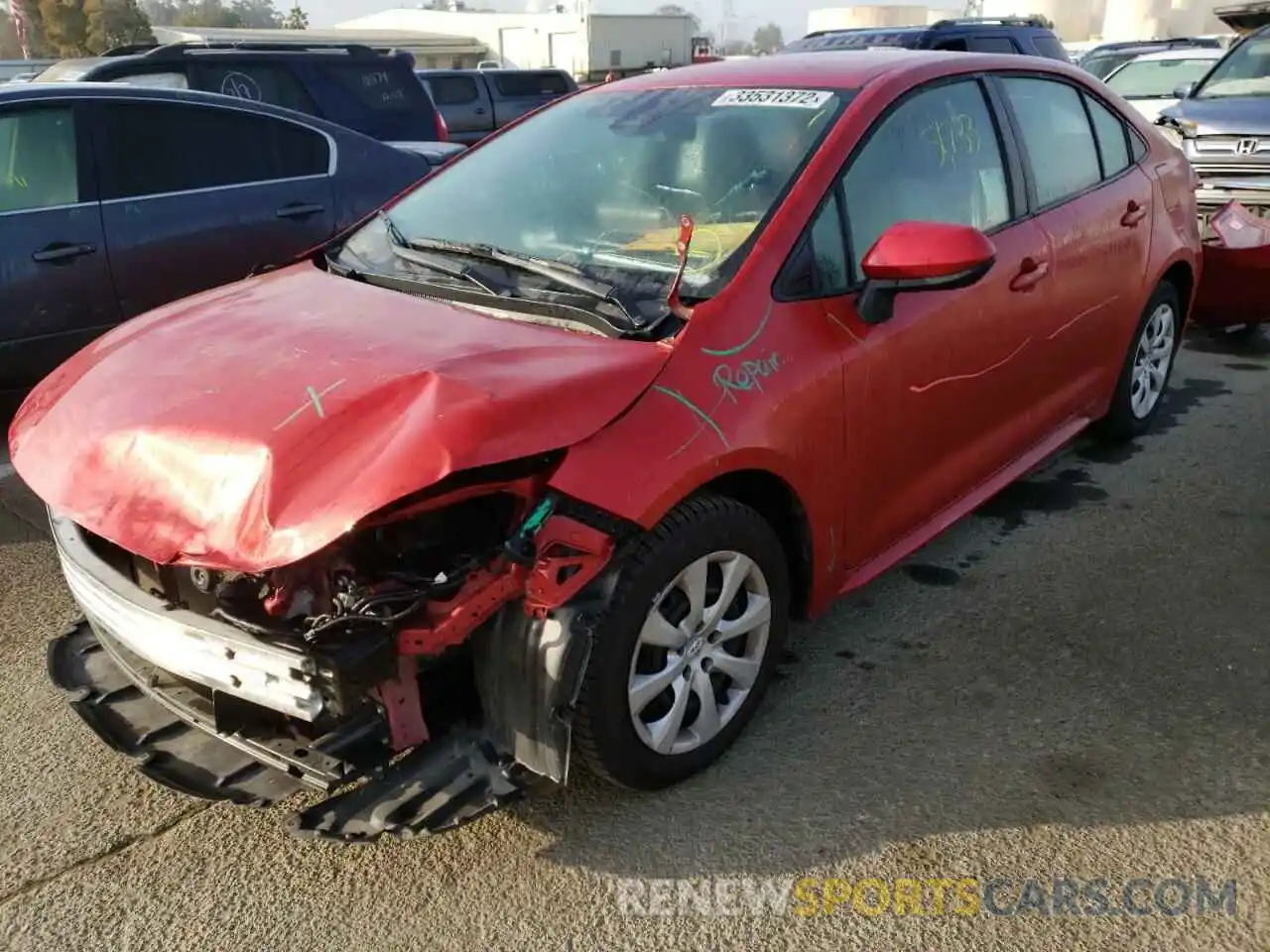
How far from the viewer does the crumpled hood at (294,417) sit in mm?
2127

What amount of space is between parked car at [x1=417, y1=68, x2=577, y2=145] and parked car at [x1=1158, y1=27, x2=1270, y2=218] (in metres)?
7.86

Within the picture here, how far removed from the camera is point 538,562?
2.28m

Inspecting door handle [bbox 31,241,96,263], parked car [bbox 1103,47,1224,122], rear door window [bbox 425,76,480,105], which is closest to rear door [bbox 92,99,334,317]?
door handle [bbox 31,241,96,263]

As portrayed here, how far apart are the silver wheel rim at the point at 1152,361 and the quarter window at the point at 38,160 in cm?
480

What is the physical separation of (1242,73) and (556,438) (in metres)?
9.61

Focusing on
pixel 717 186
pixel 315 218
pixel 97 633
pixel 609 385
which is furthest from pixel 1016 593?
pixel 315 218

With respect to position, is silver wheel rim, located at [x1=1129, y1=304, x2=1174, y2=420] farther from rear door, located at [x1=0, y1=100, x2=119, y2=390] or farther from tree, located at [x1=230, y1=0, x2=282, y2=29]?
tree, located at [x1=230, y1=0, x2=282, y2=29]

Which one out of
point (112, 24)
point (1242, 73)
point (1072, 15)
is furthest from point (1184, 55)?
point (1072, 15)

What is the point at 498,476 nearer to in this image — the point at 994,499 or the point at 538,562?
the point at 538,562

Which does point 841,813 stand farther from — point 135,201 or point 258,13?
point 258,13

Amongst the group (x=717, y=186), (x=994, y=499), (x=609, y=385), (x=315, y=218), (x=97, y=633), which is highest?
(x=717, y=186)

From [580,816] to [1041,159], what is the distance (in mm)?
2786

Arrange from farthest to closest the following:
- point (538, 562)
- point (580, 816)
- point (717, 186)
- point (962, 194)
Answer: point (962, 194)
point (717, 186)
point (580, 816)
point (538, 562)

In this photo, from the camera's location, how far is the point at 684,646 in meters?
2.65
